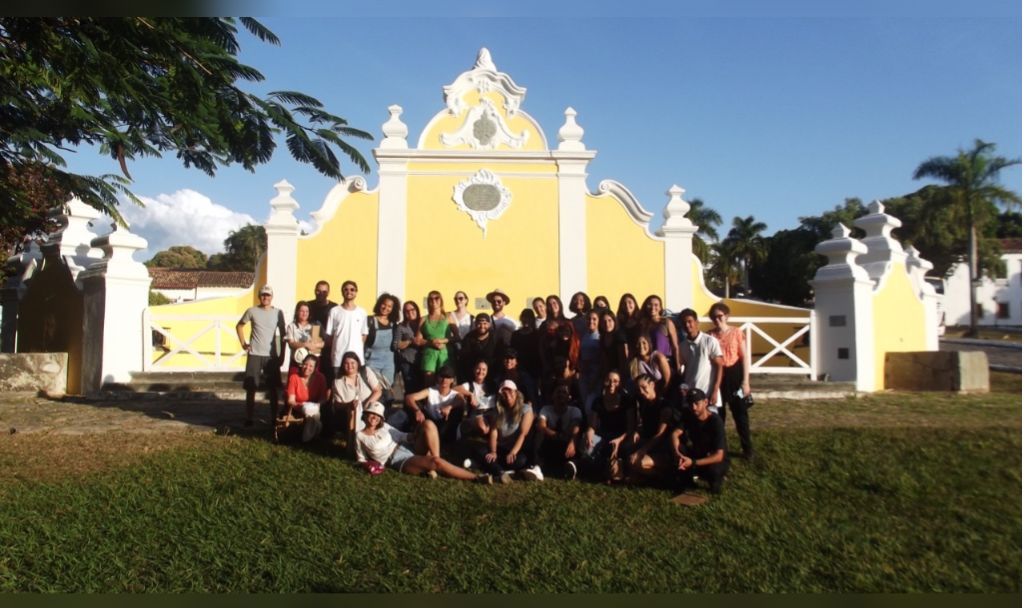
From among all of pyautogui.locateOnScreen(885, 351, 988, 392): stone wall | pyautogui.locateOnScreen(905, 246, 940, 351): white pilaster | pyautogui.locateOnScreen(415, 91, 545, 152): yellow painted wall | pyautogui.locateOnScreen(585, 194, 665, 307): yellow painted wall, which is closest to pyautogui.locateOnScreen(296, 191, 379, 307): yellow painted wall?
pyautogui.locateOnScreen(415, 91, 545, 152): yellow painted wall

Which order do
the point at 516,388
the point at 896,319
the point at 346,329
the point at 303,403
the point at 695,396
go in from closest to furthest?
the point at 695,396 → the point at 516,388 → the point at 303,403 → the point at 346,329 → the point at 896,319

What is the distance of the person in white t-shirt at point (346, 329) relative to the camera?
6.35 m

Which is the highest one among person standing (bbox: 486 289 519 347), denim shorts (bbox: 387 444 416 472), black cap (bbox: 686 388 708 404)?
person standing (bbox: 486 289 519 347)

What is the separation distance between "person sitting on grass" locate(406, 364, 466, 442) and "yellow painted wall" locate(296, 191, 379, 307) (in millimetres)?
5970

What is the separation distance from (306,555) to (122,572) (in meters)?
0.96

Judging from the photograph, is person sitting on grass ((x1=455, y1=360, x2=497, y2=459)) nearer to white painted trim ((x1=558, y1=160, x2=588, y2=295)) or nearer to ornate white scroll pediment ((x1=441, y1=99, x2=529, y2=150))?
white painted trim ((x1=558, y1=160, x2=588, y2=295))

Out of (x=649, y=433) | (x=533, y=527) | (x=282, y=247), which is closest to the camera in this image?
(x=533, y=527)

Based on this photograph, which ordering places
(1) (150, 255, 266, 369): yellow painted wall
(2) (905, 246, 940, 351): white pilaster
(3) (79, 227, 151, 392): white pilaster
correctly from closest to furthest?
(3) (79, 227, 151, 392): white pilaster < (2) (905, 246, 940, 351): white pilaster < (1) (150, 255, 266, 369): yellow painted wall

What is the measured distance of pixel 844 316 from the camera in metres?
9.39

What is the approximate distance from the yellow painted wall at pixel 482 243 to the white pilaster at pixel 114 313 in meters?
3.94

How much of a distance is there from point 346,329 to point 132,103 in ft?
8.00

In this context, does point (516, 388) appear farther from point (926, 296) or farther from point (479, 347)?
point (926, 296)

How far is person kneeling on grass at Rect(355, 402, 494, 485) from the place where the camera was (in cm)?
538

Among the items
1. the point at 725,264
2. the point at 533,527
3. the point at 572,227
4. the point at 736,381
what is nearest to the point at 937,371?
the point at 736,381
